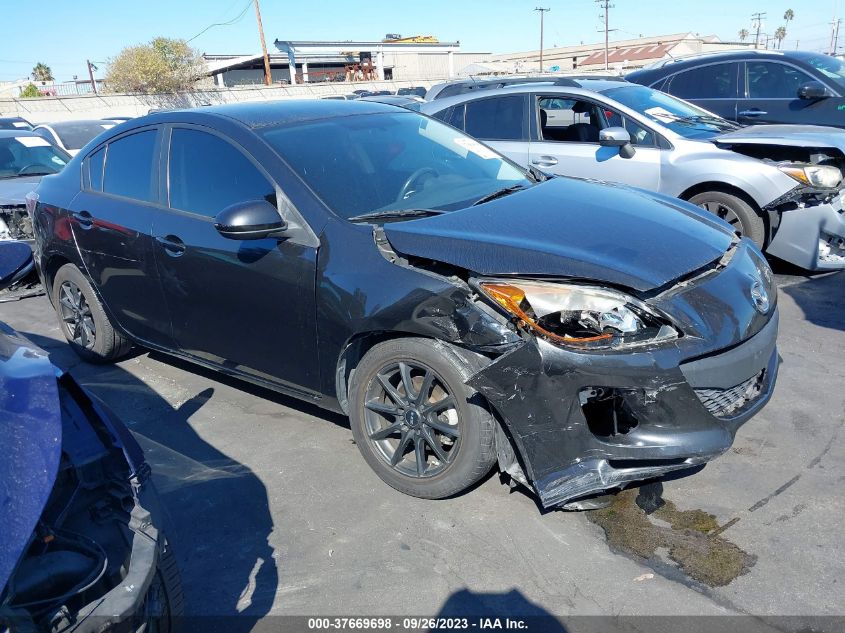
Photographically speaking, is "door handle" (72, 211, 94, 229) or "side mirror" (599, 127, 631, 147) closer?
"door handle" (72, 211, 94, 229)

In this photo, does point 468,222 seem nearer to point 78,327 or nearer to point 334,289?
point 334,289

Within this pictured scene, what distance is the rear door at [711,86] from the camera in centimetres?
906

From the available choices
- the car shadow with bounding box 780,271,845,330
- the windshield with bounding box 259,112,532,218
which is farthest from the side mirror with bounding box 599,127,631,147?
the windshield with bounding box 259,112,532,218

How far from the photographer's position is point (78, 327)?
5473 mm

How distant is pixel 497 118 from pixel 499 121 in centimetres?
4

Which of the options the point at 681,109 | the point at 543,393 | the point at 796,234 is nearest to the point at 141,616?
the point at 543,393

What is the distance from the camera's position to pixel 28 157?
9.39 m

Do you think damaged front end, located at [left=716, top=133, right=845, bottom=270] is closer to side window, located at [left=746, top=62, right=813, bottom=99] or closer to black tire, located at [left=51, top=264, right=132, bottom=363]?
side window, located at [left=746, top=62, right=813, bottom=99]

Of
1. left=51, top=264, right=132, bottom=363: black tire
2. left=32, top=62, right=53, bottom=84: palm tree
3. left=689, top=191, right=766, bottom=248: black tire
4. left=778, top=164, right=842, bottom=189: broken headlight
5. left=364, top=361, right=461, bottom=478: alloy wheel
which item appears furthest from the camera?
left=32, top=62, right=53, bottom=84: palm tree

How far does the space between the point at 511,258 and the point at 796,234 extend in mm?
4166

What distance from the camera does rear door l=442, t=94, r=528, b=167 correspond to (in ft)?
24.3

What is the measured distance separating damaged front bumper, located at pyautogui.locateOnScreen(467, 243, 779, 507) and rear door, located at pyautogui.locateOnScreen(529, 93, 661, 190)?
4175 mm

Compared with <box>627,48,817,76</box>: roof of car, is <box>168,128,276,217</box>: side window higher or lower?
lower

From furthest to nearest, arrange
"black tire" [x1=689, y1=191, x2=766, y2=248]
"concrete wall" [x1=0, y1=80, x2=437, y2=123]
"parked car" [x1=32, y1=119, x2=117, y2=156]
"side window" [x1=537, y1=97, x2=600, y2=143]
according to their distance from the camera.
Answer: "concrete wall" [x1=0, y1=80, x2=437, y2=123], "parked car" [x1=32, y1=119, x2=117, y2=156], "side window" [x1=537, y1=97, x2=600, y2=143], "black tire" [x1=689, y1=191, x2=766, y2=248]
